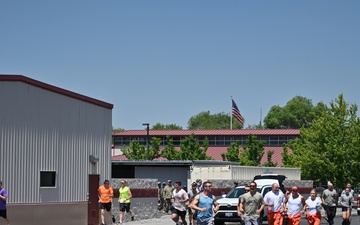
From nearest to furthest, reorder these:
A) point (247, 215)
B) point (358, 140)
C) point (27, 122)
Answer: point (247, 215)
point (27, 122)
point (358, 140)

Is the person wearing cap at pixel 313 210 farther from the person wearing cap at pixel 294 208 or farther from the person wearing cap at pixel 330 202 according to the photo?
the person wearing cap at pixel 330 202

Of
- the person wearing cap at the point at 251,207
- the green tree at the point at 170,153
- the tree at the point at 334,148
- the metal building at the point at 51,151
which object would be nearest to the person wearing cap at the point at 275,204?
the person wearing cap at the point at 251,207

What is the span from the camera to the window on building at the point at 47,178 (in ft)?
84.4

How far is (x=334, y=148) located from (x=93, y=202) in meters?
27.2

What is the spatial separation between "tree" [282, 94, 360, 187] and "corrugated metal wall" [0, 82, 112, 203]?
2607 cm

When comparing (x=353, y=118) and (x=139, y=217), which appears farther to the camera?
(x=353, y=118)

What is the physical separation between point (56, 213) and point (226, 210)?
675 cm

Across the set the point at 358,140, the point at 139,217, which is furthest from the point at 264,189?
the point at 358,140

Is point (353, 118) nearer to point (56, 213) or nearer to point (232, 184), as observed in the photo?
point (232, 184)

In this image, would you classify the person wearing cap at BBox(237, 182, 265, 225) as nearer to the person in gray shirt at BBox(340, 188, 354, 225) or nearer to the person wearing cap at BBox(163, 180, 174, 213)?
the person in gray shirt at BBox(340, 188, 354, 225)

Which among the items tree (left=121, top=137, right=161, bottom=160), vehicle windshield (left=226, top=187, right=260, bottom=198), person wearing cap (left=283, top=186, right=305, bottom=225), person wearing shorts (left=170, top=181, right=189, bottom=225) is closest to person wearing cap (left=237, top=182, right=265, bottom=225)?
person wearing cap (left=283, top=186, right=305, bottom=225)

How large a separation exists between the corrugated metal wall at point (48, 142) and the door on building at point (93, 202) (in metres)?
0.29

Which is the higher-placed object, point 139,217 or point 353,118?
point 353,118

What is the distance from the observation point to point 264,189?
30.5 metres
